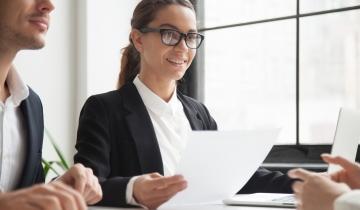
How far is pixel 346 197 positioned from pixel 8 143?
42.4 inches

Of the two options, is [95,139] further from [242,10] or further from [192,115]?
[242,10]

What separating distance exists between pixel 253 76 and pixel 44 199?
215cm

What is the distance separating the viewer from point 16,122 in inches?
62.3

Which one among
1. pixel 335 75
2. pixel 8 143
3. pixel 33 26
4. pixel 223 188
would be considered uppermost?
pixel 33 26

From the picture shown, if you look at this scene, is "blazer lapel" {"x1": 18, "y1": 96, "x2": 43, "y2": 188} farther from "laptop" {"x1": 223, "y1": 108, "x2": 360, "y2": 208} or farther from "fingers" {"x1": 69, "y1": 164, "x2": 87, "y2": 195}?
"laptop" {"x1": 223, "y1": 108, "x2": 360, "y2": 208}

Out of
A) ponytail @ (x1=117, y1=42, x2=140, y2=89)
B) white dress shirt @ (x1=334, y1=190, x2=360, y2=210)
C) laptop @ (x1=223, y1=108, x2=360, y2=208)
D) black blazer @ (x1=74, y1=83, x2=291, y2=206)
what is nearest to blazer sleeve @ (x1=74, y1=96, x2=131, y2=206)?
black blazer @ (x1=74, y1=83, x2=291, y2=206)

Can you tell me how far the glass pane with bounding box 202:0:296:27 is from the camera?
2.83 meters

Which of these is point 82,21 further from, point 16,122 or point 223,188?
point 223,188

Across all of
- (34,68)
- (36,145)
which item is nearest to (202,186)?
(36,145)

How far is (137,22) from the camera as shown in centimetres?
195

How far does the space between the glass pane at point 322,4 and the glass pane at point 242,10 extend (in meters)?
0.06

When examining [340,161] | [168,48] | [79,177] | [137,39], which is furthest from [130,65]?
[340,161]

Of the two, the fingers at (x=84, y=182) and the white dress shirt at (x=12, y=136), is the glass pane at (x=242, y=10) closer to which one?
the white dress shirt at (x=12, y=136)

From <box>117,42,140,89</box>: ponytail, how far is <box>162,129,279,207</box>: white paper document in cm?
83
